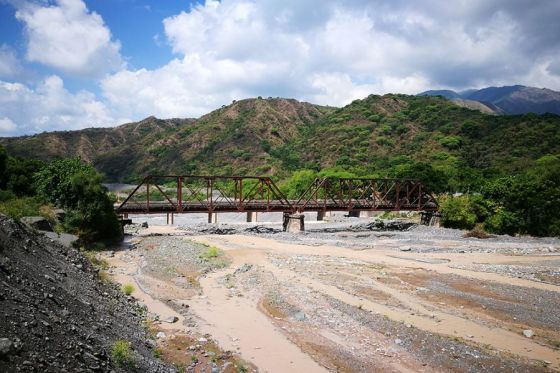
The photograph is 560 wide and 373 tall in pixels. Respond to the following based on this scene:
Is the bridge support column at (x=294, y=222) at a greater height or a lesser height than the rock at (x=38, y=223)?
lesser

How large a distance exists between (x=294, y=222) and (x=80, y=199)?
83.4ft

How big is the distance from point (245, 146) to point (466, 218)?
9685 centimetres

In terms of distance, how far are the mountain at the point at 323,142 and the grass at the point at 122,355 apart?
231ft

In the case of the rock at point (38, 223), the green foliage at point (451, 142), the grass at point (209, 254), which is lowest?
the grass at point (209, 254)

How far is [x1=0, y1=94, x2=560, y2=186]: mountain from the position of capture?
102 metres

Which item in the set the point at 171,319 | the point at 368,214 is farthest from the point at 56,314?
the point at 368,214

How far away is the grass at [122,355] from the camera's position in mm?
12055

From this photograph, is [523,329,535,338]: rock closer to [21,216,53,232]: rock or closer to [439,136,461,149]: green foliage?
[21,216,53,232]: rock

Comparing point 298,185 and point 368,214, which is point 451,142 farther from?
point 368,214

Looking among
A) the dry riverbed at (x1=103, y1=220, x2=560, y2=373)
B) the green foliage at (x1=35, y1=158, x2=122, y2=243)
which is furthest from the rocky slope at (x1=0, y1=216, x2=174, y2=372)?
the green foliage at (x1=35, y1=158, x2=122, y2=243)

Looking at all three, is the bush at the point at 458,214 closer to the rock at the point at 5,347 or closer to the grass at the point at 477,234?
the grass at the point at 477,234

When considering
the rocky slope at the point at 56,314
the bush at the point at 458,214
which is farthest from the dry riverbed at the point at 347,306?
the bush at the point at 458,214

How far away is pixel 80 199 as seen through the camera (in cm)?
3559

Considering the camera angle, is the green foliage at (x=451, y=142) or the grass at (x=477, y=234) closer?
the grass at (x=477, y=234)
